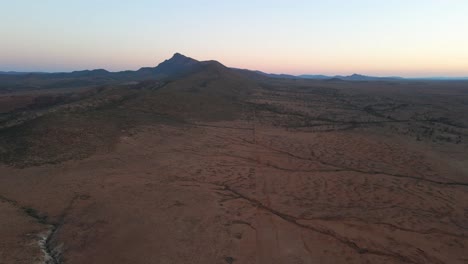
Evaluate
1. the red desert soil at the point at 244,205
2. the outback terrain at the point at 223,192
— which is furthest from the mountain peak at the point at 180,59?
the red desert soil at the point at 244,205

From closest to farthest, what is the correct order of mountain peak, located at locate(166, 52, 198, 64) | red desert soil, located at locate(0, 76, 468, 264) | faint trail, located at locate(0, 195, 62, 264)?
faint trail, located at locate(0, 195, 62, 264), red desert soil, located at locate(0, 76, 468, 264), mountain peak, located at locate(166, 52, 198, 64)

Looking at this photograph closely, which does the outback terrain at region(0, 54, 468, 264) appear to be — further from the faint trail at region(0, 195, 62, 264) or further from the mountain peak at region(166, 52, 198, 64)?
the mountain peak at region(166, 52, 198, 64)

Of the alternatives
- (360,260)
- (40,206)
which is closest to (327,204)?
(360,260)

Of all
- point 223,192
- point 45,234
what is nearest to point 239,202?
point 223,192

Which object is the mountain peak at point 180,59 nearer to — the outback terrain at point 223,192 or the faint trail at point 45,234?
the outback terrain at point 223,192

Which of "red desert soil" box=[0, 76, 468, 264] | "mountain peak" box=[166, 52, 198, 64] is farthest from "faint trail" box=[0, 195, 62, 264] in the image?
"mountain peak" box=[166, 52, 198, 64]

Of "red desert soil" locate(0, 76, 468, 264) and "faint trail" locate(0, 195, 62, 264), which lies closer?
"faint trail" locate(0, 195, 62, 264)

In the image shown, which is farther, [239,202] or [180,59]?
[180,59]

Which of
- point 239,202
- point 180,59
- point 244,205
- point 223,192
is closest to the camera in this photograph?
point 244,205

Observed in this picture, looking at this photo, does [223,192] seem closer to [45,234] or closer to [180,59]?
[45,234]
